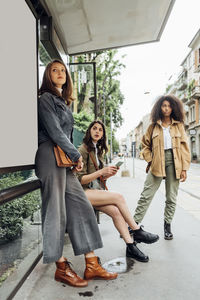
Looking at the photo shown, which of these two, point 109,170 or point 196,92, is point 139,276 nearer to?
point 109,170

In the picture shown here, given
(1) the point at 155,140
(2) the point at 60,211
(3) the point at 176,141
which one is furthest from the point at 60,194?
(3) the point at 176,141

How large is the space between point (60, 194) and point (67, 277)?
0.76 meters

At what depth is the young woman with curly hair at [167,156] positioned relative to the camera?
3.65 metres

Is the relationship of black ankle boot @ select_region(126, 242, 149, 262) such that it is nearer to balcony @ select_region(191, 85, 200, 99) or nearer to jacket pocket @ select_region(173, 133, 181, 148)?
jacket pocket @ select_region(173, 133, 181, 148)

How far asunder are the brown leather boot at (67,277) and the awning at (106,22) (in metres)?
3.16

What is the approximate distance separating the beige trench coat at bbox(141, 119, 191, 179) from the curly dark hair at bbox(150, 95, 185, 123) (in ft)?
0.27

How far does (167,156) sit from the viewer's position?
147 inches

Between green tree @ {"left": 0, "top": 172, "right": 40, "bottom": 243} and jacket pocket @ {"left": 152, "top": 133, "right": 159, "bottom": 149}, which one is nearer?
green tree @ {"left": 0, "top": 172, "right": 40, "bottom": 243}

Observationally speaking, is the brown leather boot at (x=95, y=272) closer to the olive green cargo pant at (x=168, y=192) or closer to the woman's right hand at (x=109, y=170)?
the woman's right hand at (x=109, y=170)

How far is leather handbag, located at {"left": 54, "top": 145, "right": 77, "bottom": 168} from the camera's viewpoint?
89.9 inches

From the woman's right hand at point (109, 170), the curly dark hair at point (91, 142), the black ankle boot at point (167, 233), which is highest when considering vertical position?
the curly dark hair at point (91, 142)

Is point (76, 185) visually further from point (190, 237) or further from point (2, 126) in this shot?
point (190, 237)

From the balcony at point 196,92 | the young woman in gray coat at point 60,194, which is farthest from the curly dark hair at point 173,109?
the balcony at point 196,92

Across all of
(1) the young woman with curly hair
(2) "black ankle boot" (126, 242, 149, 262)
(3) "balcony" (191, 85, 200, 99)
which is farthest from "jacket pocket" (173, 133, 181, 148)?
(3) "balcony" (191, 85, 200, 99)
